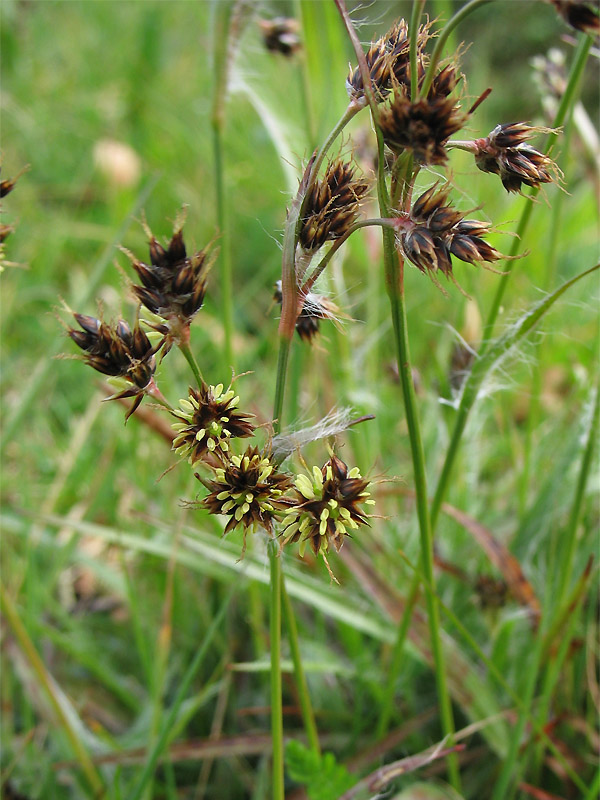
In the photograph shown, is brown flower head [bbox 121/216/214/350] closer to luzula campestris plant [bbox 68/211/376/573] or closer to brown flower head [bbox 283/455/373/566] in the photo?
luzula campestris plant [bbox 68/211/376/573]

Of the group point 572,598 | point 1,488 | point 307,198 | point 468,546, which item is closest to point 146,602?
point 1,488

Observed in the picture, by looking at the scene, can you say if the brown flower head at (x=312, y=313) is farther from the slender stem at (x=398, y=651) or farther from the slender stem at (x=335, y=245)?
the slender stem at (x=398, y=651)

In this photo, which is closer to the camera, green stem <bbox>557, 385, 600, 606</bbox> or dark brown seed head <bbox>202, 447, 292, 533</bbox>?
dark brown seed head <bbox>202, 447, 292, 533</bbox>

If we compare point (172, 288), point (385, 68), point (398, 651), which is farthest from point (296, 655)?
point (385, 68)

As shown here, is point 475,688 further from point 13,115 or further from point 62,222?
point 13,115

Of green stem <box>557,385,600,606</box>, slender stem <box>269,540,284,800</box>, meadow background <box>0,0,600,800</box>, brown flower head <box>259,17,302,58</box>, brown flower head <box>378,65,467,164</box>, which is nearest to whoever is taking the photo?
brown flower head <box>378,65,467,164</box>

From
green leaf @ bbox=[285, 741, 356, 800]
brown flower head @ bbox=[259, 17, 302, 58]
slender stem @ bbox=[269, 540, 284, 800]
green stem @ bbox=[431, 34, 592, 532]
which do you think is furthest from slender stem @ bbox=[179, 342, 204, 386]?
brown flower head @ bbox=[259, 17, 302, 58]
